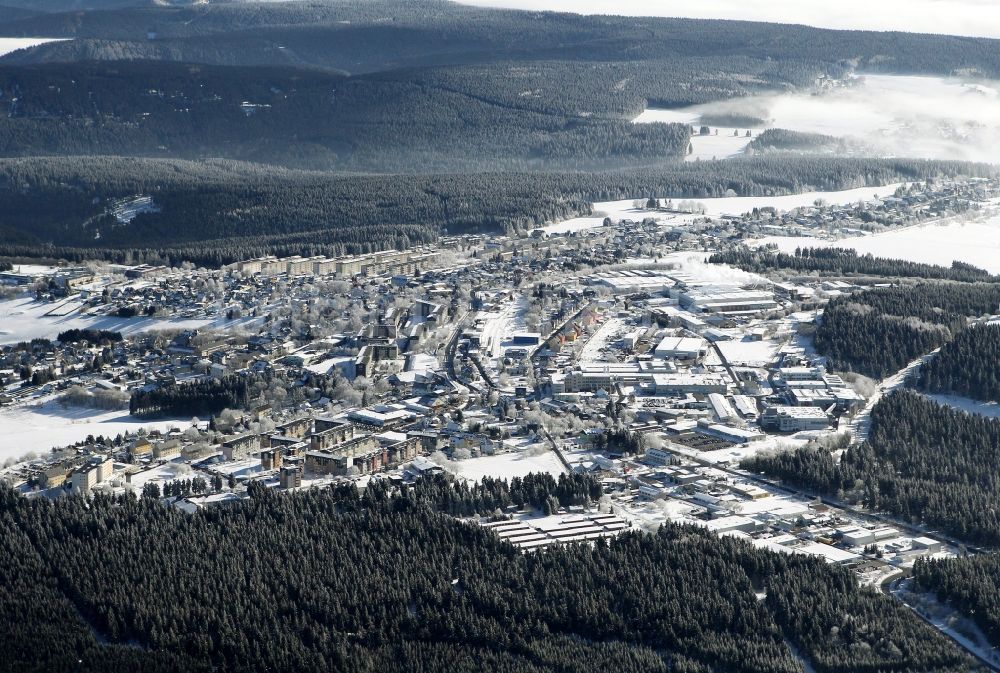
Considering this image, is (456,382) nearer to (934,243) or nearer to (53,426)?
(53,426)

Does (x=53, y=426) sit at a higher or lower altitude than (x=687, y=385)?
higher

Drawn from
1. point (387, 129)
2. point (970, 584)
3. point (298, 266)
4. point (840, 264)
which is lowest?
point (387, 129)

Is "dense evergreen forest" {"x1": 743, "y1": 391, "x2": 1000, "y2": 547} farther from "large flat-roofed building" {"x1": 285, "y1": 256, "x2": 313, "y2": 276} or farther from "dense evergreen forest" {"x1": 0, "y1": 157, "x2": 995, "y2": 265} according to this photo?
"dense evergreen forest" {"x1": 0, "y1": 157, "x2": 995, "y2": 265}

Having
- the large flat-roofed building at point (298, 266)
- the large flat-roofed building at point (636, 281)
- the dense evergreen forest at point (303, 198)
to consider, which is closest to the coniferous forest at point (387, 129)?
the dense evergreen forest at point (303, 198)

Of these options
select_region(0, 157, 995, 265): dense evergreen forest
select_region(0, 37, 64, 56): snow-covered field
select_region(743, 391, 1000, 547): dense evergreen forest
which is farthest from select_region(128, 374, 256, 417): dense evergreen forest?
select_region(0, 37, 64, 56): snow-covered field

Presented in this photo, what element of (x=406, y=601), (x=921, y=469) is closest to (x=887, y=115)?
(x=921, y=469)

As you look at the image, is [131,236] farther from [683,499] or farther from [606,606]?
[606,606]

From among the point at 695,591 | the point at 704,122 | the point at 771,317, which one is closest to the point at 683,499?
the point at 695,591
